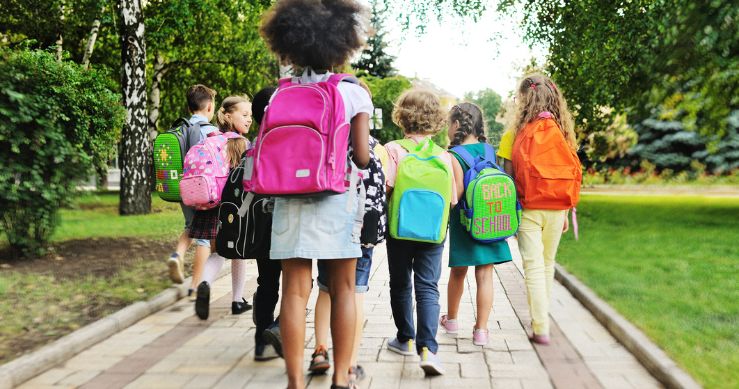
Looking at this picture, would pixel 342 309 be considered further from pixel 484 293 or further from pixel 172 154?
pixel 172 154

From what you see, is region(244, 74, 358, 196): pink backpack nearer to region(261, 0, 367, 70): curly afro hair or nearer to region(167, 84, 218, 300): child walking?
region(261, 0, 367, 70): curly afro hair

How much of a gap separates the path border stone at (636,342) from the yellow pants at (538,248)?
550mm

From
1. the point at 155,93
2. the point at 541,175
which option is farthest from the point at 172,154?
the point at 155,93

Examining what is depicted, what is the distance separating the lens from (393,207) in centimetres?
449

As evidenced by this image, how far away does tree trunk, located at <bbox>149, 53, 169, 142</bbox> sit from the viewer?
25.2 metres

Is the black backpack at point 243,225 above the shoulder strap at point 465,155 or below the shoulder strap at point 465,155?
below

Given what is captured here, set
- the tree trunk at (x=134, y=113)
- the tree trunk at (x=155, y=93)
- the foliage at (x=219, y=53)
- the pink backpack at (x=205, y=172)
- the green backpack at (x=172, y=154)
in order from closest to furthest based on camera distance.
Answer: the pink backpack at (x=205, y=172) → the green backpack at (x=172, y=154) → the tree trunk at (x=134, y=113) → the foliage at (x=219, y=53) → the tree trunk at (x=155, y=93)

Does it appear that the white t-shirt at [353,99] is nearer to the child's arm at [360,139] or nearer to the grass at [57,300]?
the child's arm at [360,139]

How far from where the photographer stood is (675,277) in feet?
26.7

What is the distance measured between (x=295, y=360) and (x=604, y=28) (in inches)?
529

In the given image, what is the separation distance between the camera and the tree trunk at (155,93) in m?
25.2

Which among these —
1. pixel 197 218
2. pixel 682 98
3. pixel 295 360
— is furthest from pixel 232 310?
pixel 682 98

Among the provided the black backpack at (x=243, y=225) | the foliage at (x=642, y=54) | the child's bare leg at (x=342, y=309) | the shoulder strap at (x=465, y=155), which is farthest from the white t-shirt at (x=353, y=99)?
the foliage at (x=642, y=54)

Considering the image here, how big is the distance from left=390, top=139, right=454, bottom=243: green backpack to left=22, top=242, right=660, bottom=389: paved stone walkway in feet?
2.66
